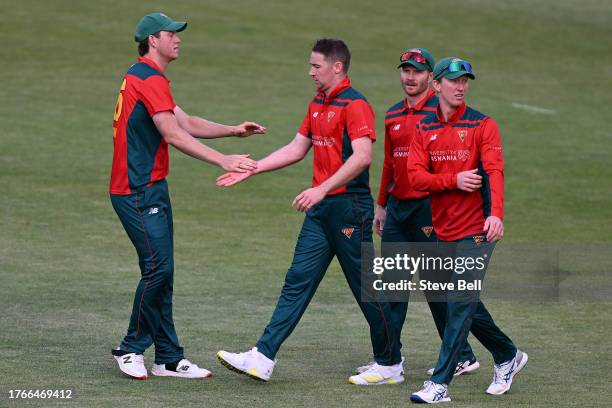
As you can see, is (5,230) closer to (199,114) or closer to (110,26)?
(199,114)

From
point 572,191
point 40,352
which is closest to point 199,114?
point 572,191

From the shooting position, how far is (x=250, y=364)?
326 inches

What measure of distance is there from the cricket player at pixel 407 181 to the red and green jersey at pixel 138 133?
1717 millimetres

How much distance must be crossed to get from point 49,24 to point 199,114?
27.1 ft

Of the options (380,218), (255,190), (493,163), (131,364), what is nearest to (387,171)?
(380,218)

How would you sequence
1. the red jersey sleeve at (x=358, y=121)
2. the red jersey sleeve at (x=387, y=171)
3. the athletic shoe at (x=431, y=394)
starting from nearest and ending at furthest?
the athletic shoe at (x=431, y=394), the red jersey sleeve at (x=358, y=121), the red jersey sleeve at (x=387, y=171)

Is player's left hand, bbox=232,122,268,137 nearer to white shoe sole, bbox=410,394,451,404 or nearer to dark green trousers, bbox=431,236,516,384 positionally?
dark green trousers, bbox=431,236,516,384

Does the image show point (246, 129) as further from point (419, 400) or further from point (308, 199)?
point (419, 400)

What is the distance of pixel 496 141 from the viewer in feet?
26.3

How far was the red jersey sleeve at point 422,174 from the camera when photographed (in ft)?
26.3

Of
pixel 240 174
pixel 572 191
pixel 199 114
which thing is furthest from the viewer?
pixel 199 114

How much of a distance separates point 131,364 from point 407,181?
238cm

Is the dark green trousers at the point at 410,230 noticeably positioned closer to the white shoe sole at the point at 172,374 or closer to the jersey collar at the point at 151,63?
the white shoe sole at the point at 172,374
